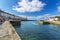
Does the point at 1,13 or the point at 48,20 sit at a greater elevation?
the point at 1,13

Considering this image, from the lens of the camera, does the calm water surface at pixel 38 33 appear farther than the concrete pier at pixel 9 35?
Yes

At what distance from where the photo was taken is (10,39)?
3.49 m

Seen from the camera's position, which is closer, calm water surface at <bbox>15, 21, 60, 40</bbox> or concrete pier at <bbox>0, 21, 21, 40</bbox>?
concrete pier at <bbox>0, 21, 21, 40</bbox>

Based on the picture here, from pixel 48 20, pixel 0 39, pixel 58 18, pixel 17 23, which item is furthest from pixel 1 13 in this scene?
Answer: pixel 0 39

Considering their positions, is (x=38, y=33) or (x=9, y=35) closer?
(x=9, y=35)

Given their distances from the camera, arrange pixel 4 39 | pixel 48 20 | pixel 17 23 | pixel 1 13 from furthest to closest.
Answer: pixel 48 20 < pixel 1 13 < pixel 17 23 < pixel 4 39

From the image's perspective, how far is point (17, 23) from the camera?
20.0 m

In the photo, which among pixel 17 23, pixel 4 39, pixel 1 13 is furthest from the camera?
pixel 1 13

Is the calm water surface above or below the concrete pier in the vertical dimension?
below

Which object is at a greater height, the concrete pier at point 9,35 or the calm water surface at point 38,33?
the concrete pier at point 9,35

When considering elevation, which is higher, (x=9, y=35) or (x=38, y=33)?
(x=9, y=35)

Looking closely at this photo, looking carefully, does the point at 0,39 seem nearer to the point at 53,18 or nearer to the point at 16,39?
the point at 16,39

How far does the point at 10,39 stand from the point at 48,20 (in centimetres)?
2655

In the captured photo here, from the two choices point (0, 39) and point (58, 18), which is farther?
point (58, 18)
